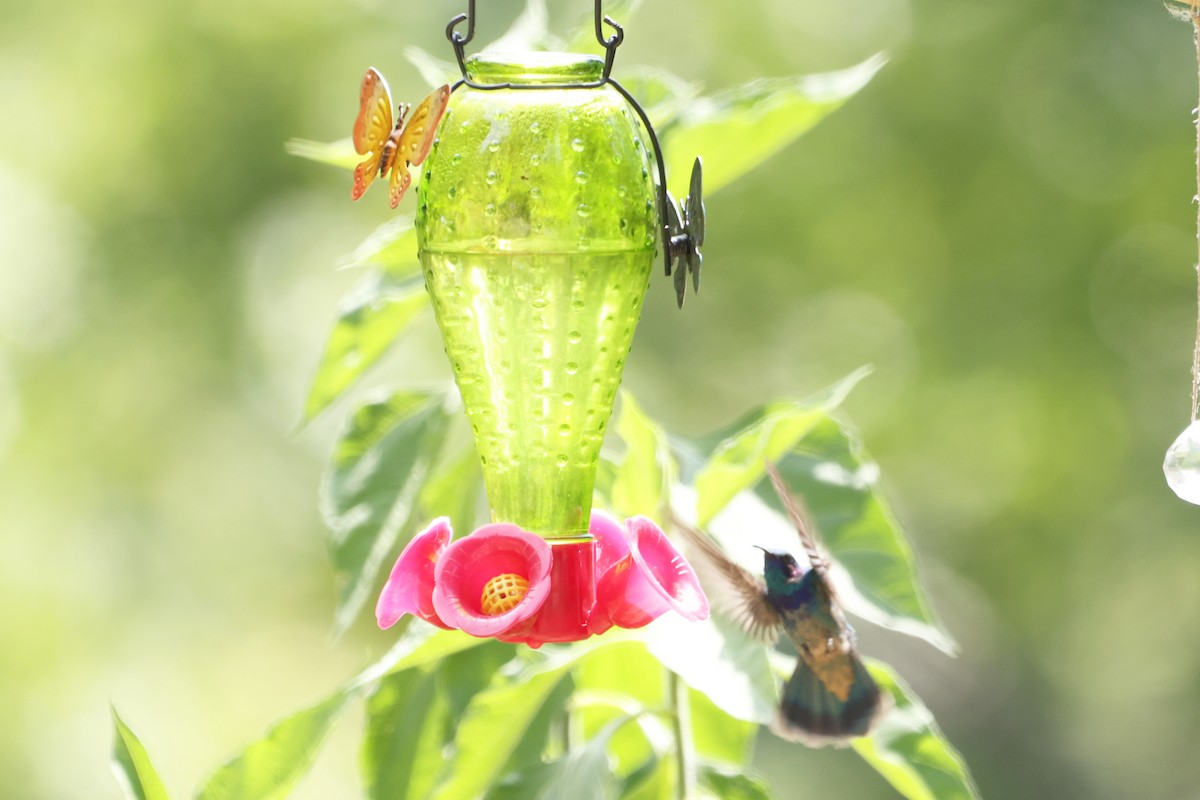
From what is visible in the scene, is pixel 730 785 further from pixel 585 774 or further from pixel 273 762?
pixel 273 762

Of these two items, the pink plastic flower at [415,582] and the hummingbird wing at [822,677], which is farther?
the hummingbird wing at [822,677]

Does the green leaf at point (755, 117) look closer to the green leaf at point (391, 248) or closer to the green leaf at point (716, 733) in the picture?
the green leaf at point (391, 248)

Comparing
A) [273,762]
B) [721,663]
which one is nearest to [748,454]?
[721,663]

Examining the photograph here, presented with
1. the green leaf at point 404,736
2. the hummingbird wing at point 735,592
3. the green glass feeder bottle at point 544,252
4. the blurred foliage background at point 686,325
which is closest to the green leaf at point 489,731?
the green leaf at point 404,736

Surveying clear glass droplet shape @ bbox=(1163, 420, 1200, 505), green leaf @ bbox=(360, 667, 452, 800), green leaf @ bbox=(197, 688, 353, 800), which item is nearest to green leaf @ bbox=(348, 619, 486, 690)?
green leaf @ bbox=(197, 688, 353, 800)

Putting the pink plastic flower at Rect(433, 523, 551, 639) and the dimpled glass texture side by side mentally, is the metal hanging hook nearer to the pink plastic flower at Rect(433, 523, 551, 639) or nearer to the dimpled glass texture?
the dimpled glass texture

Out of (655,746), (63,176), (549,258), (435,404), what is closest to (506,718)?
(655,746)
